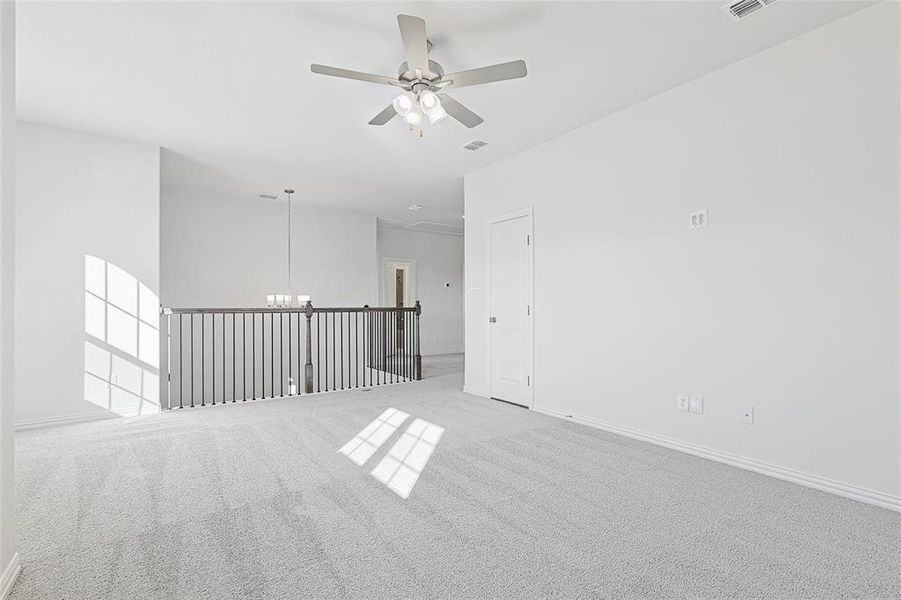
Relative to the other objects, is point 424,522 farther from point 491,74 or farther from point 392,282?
point 392,282

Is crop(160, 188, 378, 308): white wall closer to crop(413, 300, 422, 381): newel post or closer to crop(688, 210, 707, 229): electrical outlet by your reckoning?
crop(413, 300, 422, 381): newel post

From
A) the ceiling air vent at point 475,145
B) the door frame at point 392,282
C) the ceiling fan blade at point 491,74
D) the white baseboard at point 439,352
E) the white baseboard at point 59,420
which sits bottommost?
the white baseboard at point 439,352

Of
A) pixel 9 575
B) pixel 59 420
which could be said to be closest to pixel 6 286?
pixel 9 575

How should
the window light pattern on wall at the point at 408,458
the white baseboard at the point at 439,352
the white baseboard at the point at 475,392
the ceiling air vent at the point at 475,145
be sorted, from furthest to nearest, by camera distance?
the white baseboard at the point at 439,352
the white baseboard at the point at 475,392
the ceiling air vent at the point at 475,145
the window light pattern on wall at the point at 408,458

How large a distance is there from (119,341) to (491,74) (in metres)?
4.37

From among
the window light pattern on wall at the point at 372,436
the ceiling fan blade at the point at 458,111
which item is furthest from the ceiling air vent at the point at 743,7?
the window light pattern on wall at the point at 372,436

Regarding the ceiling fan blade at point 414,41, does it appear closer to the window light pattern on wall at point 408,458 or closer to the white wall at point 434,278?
the window light pattern on wall at point 408,458

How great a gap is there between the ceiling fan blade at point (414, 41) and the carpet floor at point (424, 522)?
253 cm

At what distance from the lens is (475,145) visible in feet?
15.6

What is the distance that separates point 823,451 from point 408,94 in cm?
340

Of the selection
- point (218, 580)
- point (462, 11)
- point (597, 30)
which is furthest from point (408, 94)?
point (218, 580)

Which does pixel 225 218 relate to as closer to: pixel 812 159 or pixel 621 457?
pixel 621 457

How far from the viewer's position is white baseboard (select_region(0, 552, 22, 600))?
1.71 m

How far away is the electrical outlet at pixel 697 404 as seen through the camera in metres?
3.37
